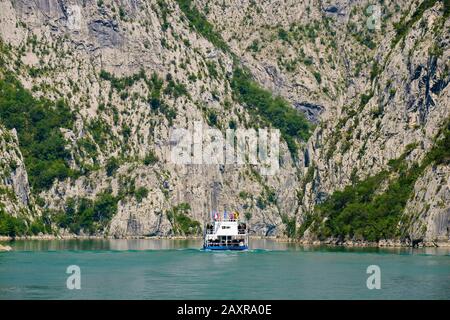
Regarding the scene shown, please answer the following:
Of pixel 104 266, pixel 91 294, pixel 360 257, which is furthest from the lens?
pixel 360 257

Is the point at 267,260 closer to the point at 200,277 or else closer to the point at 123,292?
the point at 200,277
